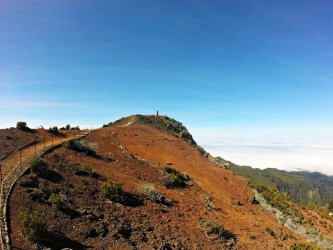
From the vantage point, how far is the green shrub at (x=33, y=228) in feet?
56.5

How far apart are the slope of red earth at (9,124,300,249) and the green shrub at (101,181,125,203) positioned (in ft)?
1.87

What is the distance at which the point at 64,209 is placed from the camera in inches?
867

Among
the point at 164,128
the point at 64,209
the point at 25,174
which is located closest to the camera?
the point at 64,209

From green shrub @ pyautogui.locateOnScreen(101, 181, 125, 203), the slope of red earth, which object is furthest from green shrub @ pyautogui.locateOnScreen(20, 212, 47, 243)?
green shrub @ pyautogui.locateOnScreen(101, 181, 125, 203)

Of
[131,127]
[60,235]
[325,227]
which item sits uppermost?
[131,127]

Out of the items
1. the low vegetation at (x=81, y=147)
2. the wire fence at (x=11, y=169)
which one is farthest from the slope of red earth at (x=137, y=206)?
the low vegetation at (x=81, y=147)

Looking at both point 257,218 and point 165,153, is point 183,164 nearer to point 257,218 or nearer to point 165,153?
point 165,153

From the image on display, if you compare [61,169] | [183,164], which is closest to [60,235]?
[61,169]

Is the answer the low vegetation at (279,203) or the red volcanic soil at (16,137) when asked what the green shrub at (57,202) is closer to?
the red volcanic soil at (16,137)

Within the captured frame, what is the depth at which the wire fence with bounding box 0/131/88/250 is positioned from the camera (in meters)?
17.7

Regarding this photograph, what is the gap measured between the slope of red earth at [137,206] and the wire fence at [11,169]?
0.47 m

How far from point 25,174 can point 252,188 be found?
32.9 m

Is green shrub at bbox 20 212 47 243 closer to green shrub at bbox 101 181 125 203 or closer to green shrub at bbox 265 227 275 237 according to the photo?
green shrub at bbox 101 181 125 203

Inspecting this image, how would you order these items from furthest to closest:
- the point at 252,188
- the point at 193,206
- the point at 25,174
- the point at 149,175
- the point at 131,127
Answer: the point at 131,127 < the point at 252,188 < the point at 149,175 < the point at 193,206 < the point at 25,174
